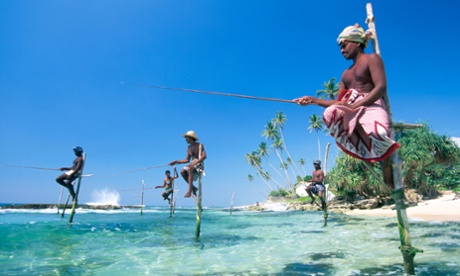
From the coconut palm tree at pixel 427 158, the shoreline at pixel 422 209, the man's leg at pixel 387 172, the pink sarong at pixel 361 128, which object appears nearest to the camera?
the pink sarong at pixel 361 128

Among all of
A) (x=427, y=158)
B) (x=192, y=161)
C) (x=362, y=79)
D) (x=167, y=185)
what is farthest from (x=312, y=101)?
(x=427, y=158)

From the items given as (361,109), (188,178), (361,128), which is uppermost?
(361,109)

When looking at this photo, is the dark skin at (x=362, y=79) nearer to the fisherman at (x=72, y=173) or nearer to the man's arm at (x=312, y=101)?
the man's arm at (x=312, y=101)

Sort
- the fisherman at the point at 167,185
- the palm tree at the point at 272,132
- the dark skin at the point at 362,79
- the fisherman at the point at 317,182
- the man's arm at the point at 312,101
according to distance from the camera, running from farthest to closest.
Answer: the palm tree at the point at 272,132, the fisherman at the point at 167,185, the fisherman at the point at 317,182, the man's arm at the point at 312,101, the dark skin at the point at 362,79

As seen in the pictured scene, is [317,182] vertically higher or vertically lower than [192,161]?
lower

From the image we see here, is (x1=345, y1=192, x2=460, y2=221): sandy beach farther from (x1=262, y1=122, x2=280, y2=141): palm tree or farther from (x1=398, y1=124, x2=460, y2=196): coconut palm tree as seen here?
(x1=262, y1=122, x2=280, y2=141): palm tree

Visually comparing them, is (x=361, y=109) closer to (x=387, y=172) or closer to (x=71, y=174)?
(x=387, y=172)

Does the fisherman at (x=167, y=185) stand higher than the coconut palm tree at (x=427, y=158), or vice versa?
the coconut palm tree at (x=427, y=158)

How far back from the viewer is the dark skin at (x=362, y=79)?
331 centimetres

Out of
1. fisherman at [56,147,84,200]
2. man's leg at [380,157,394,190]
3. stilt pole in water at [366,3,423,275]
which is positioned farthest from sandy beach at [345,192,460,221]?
fisherman at [56,147,84,200]

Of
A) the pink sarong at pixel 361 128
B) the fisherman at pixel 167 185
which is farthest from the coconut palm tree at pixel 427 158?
the pink sarong at pixel 361 128

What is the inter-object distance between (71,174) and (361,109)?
1442 centimetres

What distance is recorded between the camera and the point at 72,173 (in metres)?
14.2

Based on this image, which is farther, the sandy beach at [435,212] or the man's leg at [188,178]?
the sandy beach at [435,212]
